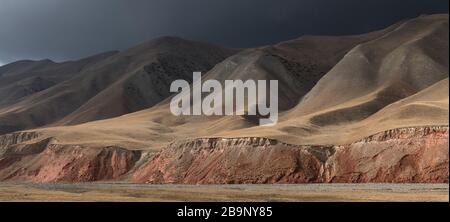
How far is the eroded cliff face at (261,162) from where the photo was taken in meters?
87.1

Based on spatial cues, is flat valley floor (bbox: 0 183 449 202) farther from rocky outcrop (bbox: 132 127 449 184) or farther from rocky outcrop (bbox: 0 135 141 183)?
rocky outcrop (bbox: 0 135 141 183)

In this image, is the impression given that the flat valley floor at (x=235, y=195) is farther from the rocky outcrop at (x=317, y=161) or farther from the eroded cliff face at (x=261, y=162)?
the eroded cliff face at (x=261, y=162)

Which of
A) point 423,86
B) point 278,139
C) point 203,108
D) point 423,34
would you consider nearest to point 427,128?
point 278,139

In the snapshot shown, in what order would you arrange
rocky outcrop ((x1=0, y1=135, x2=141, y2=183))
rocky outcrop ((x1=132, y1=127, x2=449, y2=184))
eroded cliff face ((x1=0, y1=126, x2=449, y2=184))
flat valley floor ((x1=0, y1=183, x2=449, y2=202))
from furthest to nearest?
rocky outcrop ((x1=0, y1=135, x2=141, y2=183)), eroded cliff face ((x1=0, y1=126, x2=449, y2=184)), rocky outcrop ((x1=132, y1=127, x2=449, y2=184)), flat valley floor ((x1=0, y1=183, x2=449, y2=202))

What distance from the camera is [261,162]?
9631cm

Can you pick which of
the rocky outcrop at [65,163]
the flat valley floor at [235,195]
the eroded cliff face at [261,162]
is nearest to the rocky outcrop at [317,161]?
the eroded cliff face at [261,162]

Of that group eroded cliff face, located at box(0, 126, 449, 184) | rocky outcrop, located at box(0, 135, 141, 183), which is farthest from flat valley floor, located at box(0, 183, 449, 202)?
rocky outcrop, located at box(0, 135, 141, 183)

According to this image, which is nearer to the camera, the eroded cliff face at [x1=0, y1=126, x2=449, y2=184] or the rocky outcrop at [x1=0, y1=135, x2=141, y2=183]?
the eroded cliff face at [x1=0, y1=126, x2=449, y2=184]

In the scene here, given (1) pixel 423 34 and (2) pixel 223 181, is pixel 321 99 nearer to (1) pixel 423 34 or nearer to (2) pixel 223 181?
(1) pixel 423 34

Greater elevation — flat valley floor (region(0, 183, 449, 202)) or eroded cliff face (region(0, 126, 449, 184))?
eroded cliff face (region(0, 126, 449, 184))

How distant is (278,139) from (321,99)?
64.5m

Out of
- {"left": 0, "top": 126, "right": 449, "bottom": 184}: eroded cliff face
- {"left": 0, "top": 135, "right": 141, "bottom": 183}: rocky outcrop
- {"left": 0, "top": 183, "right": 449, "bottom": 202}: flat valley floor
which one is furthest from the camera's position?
{"left": 0, "top": 135, "right": 141, "bottom": 183}: rocky outcrop

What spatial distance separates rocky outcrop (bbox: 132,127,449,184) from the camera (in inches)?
3396

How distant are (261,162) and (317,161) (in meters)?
9.29
